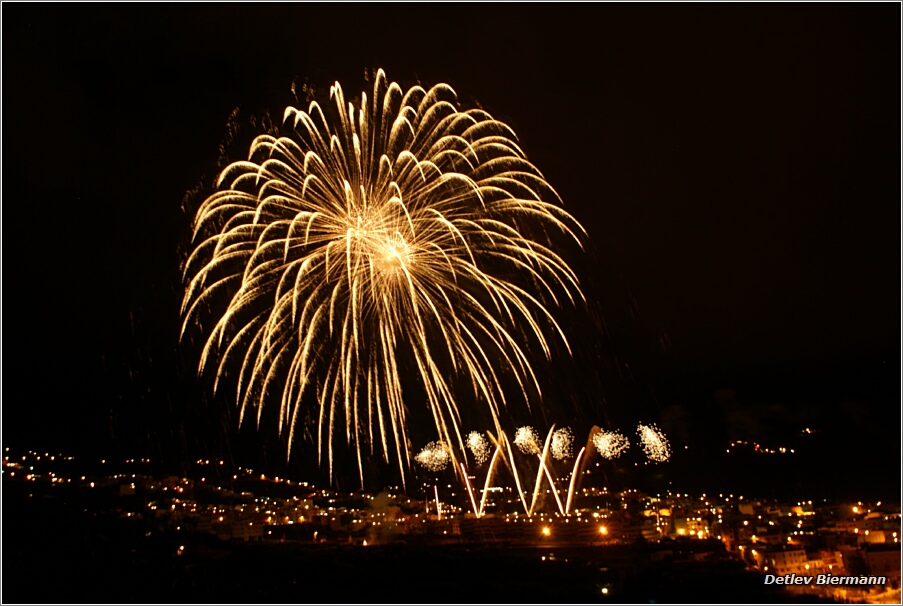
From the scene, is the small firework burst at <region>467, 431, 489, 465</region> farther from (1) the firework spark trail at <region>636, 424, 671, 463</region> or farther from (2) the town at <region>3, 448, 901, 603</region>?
(1) the firework spark trail at <region>636, 424, 671, 463</region>

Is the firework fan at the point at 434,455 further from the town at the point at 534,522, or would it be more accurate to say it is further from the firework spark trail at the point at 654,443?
the firework spark trail at the point at 654,443

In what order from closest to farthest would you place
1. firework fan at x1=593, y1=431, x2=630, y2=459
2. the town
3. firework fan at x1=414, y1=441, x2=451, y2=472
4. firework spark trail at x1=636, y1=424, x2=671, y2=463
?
the town, firework fan at x1=414, y1=441, x2=451, y2=472, firework fan at x1=593, y1=431, x2=630, y2=459, firework spark trail at x1=636, y1=424, x2=671, y2=463

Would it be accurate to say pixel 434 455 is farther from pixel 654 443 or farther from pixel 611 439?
pixel 654 443

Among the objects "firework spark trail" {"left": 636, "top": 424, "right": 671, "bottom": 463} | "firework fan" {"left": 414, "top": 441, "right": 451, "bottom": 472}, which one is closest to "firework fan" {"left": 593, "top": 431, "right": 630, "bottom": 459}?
"firework spark trail" {"left": 636, "top": 424, "right": 671, "bottom": 463}

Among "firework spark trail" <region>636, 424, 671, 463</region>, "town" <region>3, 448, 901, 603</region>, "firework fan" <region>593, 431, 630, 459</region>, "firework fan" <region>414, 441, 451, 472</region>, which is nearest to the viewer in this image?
"town" <region>3, 448, 901, 603</region>

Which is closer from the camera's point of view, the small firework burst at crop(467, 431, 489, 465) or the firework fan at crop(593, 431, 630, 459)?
the small firework burst at crop(467, 431, 489, 465)

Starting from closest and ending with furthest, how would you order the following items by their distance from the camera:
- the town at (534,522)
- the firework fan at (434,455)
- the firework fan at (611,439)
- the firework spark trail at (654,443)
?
the town at (534,522), the firework fan at (434,455), the firework fan at (611,439), the firework spark trail at (654,443)

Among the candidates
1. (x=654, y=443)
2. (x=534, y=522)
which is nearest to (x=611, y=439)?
(x=654, y=443)

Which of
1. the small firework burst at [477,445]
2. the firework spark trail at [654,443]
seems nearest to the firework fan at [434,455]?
the small firework burst at [477,445]

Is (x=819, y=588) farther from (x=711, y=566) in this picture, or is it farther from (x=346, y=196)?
(x=346, y=196)
